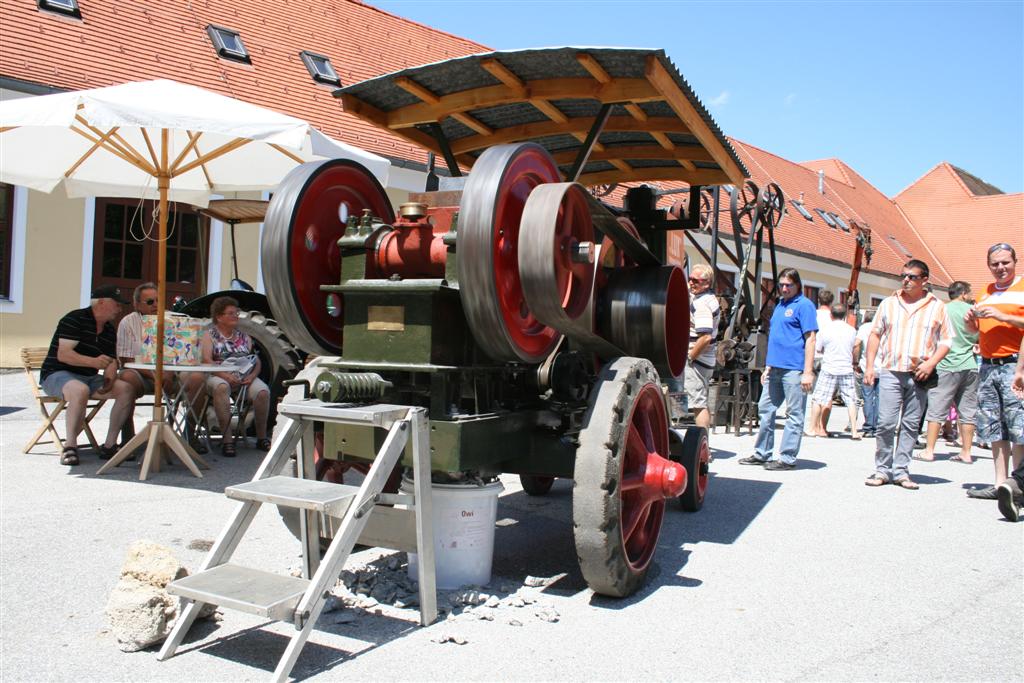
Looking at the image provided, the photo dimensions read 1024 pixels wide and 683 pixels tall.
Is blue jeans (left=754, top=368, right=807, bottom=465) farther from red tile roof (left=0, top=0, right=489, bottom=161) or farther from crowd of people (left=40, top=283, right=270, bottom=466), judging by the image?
red tile roof (left=0, top=0, right=489, bottom=161)

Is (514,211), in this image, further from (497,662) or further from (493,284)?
(497,662)

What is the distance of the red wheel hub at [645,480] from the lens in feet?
12.6

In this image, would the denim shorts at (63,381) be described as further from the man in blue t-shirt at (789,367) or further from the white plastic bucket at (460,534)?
the man in blue t-shirt at (789,367)

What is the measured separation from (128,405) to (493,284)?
15.2 ft

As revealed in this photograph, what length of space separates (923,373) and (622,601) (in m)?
3.92

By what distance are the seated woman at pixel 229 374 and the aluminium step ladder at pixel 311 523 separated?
3.65m

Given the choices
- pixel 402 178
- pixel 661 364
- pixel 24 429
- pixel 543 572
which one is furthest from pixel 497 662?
pixel 402 178

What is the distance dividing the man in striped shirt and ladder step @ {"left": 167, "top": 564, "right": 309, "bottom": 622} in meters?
5.30

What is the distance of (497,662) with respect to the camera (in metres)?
3.03

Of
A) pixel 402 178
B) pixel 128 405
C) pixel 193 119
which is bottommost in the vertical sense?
pixel 128 405

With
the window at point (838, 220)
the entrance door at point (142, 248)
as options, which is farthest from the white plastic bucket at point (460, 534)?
the window at point (838, 220)

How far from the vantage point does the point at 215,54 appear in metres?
14.2

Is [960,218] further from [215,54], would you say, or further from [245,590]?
[245,590]

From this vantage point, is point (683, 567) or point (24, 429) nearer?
point (683, 567)
